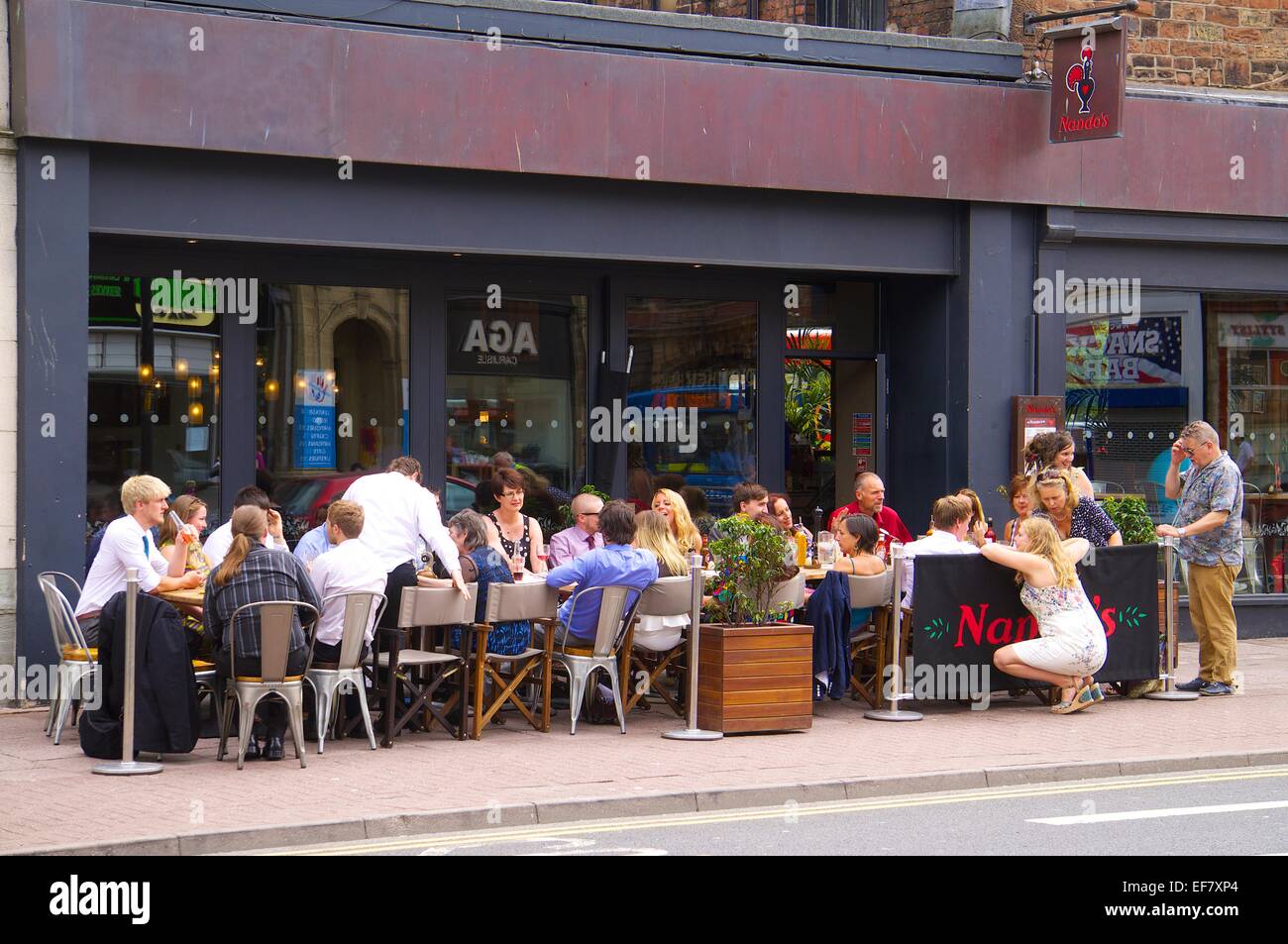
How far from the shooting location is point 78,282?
11977 millimetres

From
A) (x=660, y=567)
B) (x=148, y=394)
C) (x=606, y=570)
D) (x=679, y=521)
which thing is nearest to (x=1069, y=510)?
(x=679, y=521)

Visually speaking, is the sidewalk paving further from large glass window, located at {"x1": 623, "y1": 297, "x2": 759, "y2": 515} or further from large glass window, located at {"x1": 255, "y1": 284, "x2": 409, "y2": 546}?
large glass window, located at {"x1": 623, "y1": 297, "x2": 759, "y2": 515}

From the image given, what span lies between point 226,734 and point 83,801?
145 cm

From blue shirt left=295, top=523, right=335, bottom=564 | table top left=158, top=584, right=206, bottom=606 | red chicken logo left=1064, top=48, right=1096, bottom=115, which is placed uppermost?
red chicken logo left=1064, top=48, right=1096, bottom=115

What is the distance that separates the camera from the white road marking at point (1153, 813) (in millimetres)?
8047

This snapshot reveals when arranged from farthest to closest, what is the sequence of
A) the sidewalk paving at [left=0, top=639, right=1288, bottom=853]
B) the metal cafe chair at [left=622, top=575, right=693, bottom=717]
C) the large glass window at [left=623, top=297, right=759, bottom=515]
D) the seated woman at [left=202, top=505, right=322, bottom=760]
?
the large glass window at [left=623, top=297, right=759, bottom=515] → the metal cafe chair at [left=622, top=575, right=693, bottom=717] → the seated woman at [left=202, top=505, right=322, bottom=760] → the sidewalk paving at [left=0, top=639, right=1288, bottom=853]

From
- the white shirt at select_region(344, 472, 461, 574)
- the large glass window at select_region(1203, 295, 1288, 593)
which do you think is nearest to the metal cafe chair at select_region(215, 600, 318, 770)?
the white shirt at select_region(344, 472, 461, 574)

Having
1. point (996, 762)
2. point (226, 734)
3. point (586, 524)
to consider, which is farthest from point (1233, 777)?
point (226, 734)

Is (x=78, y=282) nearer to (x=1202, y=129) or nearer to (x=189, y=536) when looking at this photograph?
(x=189, y=536)

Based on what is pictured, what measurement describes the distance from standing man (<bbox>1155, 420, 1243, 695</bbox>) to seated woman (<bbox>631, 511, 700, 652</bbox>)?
3.85m

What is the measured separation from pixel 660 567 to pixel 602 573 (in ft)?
1.76

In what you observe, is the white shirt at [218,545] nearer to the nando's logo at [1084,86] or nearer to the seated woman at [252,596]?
the seated woman at [252,596]

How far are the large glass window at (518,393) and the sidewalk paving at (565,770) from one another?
3.29 meters

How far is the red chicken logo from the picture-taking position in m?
14.5
